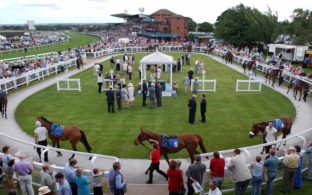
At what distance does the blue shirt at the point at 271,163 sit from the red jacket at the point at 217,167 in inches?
43.7

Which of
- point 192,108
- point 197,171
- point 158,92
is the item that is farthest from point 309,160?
point 158,92

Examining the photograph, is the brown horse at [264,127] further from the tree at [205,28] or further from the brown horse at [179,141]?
the tree at [205,28]

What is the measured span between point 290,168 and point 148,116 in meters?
8.08

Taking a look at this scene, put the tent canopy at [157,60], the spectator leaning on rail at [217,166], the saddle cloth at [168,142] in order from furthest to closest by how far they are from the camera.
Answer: the tent canopy at [157,60] < the saddle cloth at [168,142] < the spectator leaning on rail at [217,166]

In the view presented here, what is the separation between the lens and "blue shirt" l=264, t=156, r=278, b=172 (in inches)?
290

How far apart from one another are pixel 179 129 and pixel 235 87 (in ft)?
32.9

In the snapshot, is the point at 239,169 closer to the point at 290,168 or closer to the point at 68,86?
the point at 290,168

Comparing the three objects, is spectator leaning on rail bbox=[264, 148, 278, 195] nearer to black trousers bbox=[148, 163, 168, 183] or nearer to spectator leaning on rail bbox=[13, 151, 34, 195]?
black trousers bbox=[148, 163, 168, 183]

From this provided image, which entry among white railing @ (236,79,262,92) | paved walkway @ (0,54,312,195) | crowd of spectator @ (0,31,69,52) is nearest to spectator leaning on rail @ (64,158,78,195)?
paved walkway @ (0,54,312,195)

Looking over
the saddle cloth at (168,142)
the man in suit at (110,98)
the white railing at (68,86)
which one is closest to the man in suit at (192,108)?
the man in suit at (110,98)

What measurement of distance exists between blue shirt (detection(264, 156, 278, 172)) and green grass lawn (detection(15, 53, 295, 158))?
3.41 metres

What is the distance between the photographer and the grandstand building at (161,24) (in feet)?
237

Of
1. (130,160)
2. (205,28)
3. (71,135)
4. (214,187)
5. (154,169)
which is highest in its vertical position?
(205,28)

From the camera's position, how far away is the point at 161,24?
254 feet
